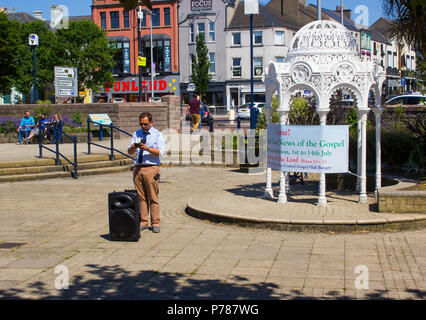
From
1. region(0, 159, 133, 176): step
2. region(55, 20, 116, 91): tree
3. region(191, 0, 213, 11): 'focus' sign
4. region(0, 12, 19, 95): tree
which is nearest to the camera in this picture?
region(0, 159, 133, 176): step

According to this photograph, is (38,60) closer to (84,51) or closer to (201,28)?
(84,51)

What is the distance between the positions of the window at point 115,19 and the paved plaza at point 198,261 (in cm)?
5779

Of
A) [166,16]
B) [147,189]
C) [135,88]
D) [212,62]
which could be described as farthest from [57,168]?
[166,16]

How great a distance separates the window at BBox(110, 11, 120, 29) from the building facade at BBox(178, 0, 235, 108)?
7.98m

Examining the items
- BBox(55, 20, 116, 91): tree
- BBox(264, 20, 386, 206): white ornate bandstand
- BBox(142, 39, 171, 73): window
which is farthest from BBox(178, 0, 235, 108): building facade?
BBox(264, 20, 386, 206): white ornate bandstand

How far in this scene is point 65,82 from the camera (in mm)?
Result: 28750

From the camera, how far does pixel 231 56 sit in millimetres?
60125

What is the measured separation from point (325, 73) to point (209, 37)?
174 feet

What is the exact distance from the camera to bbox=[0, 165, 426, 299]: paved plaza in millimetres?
6020

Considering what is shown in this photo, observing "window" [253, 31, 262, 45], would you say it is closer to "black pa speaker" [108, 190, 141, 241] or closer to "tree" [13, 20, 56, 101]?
"tree" [13, 20, 56, 101]

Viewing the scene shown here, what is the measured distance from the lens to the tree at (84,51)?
184ft

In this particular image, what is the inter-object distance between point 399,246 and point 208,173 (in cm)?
934
